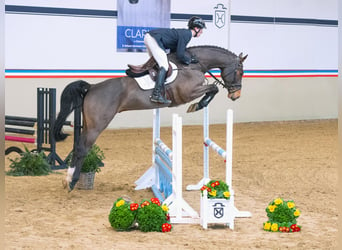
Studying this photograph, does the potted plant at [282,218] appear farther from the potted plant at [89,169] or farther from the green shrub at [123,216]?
the potted plant at [89,169]

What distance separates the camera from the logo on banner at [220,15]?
11656mm

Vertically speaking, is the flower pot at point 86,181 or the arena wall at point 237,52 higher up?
the arena wall at point 237,52

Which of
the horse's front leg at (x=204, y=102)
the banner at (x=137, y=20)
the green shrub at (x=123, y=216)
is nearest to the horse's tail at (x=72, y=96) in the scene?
the horse's front leg at (x=204, y=102)

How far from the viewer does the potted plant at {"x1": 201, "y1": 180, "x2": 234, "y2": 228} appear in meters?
4.29

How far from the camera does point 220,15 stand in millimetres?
11727

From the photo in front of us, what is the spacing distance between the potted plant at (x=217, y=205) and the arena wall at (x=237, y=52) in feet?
21.4

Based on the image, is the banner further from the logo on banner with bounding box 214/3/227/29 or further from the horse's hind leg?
the horse's hind leg

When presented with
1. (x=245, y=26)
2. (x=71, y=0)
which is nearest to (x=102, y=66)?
(x=71, y=0)

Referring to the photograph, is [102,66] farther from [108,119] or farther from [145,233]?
[145,233]

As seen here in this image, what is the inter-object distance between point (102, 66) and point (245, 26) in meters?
3.28

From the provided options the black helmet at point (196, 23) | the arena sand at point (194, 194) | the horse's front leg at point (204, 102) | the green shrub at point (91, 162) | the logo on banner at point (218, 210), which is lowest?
the arena sand at point (194, 194)

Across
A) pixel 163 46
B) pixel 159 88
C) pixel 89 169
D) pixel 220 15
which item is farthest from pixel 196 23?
pixel 220 15

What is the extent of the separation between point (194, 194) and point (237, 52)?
6.46 metres

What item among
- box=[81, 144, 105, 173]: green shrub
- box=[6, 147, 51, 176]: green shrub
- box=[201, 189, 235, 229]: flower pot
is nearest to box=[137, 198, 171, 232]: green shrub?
box=[201, 189, 235, 229]: flower pot
